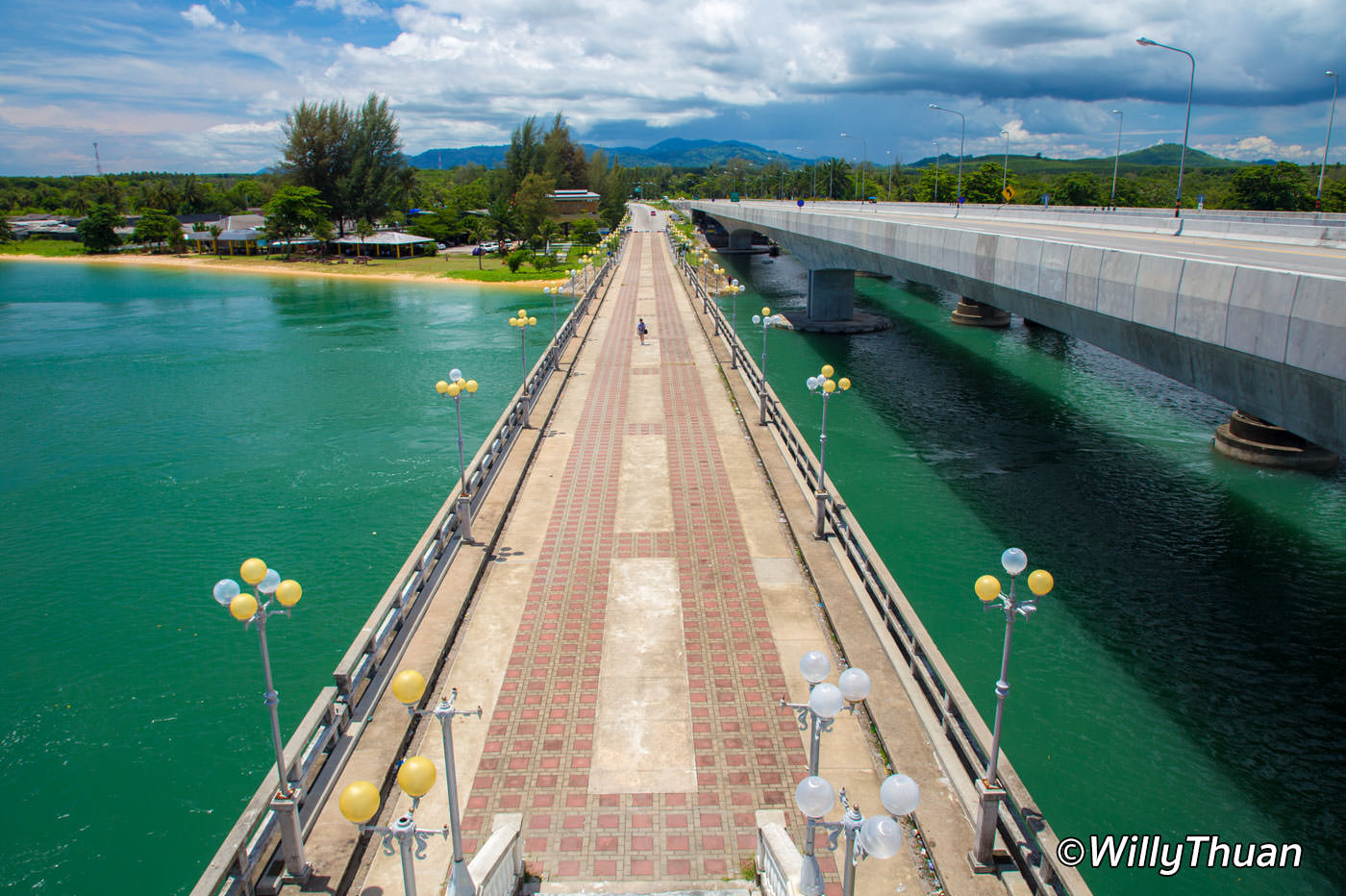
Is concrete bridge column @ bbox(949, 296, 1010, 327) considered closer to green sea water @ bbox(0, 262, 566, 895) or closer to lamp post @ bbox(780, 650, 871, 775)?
green sea water @ bbox(0, 262, 566, 895)

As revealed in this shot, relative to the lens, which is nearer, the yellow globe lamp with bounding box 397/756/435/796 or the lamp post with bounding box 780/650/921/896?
the lamp post with bounding box 780/650/921/896

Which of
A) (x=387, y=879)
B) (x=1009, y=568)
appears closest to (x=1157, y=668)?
(x=1009, y=568)

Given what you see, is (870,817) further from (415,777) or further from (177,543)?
(177,543)

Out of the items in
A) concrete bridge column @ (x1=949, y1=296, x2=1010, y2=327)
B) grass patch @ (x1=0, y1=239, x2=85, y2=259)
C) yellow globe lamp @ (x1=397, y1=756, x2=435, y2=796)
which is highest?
grass patch @ (x1=0, y1=239, x2=85, y2=259)

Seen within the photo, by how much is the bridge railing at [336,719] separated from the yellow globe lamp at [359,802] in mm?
2510

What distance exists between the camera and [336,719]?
11102 millimetres

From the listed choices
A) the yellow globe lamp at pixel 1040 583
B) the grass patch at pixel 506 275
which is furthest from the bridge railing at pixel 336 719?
the grass patch at pixel 506 275

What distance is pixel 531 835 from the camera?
10.2 meters

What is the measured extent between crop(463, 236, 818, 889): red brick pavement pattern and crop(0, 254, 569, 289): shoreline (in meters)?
60.6

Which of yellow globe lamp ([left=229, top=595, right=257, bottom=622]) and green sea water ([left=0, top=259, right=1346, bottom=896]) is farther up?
yellow globe lamp ([left=229, top=595, right=257, bottom=622])

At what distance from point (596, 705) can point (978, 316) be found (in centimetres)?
5192

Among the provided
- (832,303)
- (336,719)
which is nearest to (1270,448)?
(832,303)

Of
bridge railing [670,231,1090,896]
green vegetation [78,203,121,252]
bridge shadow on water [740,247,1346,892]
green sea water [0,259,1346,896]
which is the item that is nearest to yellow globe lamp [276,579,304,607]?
green sea water [0,259,1346,896]

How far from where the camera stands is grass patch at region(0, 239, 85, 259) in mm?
119625
